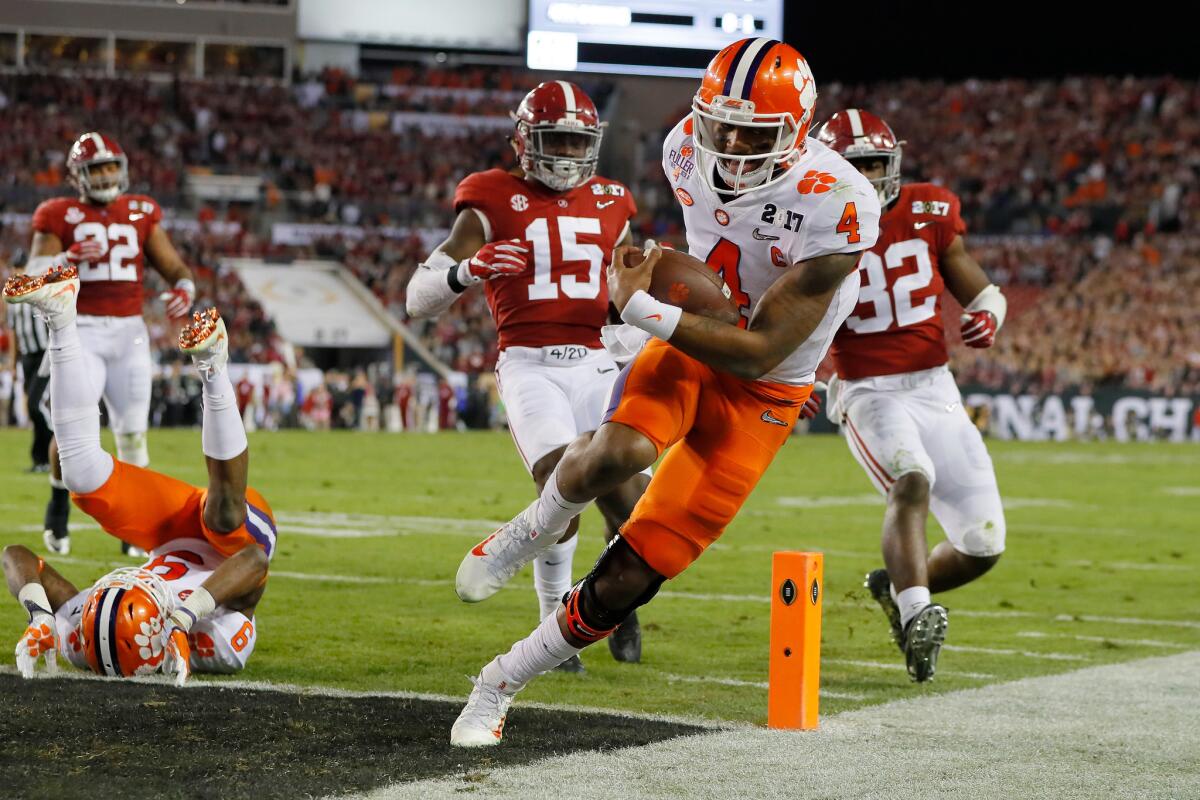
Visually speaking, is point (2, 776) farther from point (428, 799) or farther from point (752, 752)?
point (752, 752)

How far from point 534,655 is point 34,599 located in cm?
167

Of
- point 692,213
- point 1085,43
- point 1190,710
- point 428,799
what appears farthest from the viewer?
point 1085,43

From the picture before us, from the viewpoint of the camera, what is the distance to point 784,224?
3.83 meters

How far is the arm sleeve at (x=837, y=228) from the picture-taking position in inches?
146

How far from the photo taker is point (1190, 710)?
4418 mm

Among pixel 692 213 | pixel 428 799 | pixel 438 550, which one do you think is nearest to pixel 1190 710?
pixel 692 213

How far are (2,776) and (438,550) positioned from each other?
17.0 ft

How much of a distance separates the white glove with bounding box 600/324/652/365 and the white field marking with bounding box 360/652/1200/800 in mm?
1015

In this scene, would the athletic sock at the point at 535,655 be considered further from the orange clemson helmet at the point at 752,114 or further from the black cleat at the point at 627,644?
the black cleat at the point at 627,644

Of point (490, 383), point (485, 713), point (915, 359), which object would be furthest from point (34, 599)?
point (490, 383)

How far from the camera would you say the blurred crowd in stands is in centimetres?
2608

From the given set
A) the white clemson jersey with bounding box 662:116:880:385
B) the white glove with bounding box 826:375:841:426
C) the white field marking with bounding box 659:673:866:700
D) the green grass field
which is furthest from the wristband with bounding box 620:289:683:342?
the white glove with bounding box 826:375:841:426

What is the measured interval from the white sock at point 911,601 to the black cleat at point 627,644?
0.89m

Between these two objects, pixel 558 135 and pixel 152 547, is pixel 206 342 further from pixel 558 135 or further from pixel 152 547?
pixel 558 135
